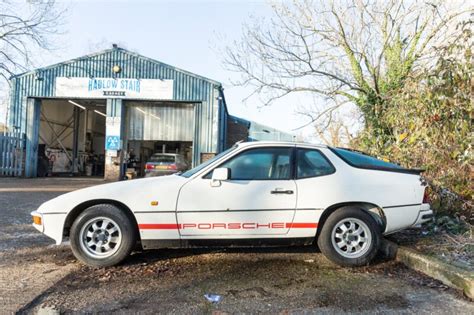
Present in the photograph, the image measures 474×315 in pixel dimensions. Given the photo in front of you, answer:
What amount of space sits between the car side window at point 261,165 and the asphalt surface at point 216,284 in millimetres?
1094

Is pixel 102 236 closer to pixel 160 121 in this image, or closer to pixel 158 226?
pixel 158 226

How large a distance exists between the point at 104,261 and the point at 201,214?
1253 mm

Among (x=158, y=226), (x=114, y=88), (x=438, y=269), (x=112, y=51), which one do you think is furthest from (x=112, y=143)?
(x=438, y=269)

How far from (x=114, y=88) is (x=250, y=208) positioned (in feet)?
51.5

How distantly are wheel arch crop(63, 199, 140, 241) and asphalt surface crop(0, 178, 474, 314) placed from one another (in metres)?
0.48

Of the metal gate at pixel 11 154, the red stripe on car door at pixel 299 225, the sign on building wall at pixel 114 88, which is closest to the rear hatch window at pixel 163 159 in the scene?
the sign on building wall at pixel 114 88

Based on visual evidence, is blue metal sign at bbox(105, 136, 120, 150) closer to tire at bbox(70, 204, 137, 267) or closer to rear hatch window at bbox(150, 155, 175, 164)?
rear hatch window at bbox(150, 155, 175, 164)

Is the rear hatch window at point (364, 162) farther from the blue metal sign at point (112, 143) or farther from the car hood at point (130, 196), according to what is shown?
the blue metal sign at point (112, 143)

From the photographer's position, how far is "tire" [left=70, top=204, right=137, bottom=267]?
4406mm

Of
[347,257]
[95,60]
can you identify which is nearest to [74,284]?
[347,257]

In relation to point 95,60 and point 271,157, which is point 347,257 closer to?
point 271,157

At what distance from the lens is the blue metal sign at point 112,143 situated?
1833cm

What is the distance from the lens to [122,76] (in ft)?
60.3

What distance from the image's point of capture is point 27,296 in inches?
141
